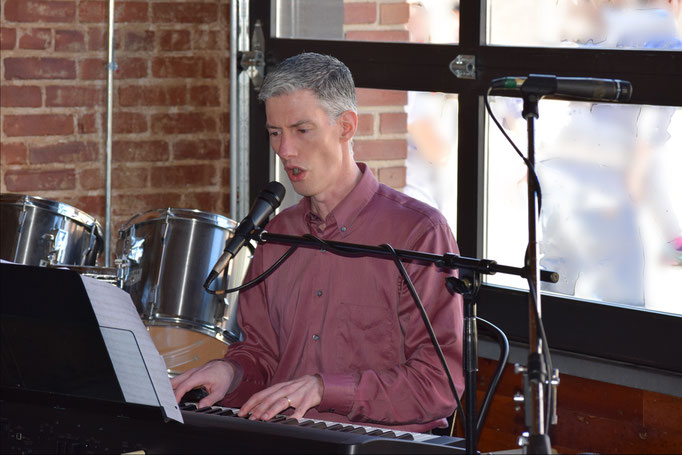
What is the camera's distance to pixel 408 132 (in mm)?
3107

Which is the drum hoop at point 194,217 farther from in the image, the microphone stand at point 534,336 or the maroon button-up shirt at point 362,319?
the microphone stand at point 534,336

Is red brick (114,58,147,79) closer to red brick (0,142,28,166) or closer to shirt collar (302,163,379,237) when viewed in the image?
red brick (0,142,28,166)

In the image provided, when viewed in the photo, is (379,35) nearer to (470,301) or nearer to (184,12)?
(184,12)

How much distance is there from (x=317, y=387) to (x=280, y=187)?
0.43 m

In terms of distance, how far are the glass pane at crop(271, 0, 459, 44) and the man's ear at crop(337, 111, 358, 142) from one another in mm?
780

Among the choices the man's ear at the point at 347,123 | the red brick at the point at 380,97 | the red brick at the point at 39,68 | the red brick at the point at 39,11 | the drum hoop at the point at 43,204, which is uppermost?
the red brick at the point at 39,11

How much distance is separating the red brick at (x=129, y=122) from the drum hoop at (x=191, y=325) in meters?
0.94

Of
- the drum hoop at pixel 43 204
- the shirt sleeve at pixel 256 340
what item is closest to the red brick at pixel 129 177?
the drum hoop at pixel 43 204

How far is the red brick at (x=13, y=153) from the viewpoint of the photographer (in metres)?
3.41

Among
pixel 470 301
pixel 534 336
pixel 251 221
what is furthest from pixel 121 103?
pixel 534 336

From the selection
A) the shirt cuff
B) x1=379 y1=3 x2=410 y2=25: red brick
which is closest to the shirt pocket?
the shirt cuff

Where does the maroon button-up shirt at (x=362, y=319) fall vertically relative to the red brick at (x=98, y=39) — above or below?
below

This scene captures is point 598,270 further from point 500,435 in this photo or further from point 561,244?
point 500,435

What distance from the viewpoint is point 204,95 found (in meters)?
3.71
